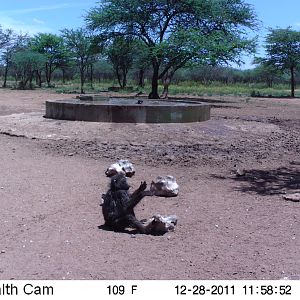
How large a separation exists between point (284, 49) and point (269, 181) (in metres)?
39.8

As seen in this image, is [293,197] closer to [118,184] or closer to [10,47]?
[118,184]

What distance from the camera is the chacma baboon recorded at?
553 centimetres

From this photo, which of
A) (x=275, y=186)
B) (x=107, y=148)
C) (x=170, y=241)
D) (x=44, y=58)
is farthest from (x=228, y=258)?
(x=44, y=58)

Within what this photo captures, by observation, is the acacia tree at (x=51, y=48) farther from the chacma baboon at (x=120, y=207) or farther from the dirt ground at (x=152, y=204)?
the chacma baboon at (x=120, y=207)

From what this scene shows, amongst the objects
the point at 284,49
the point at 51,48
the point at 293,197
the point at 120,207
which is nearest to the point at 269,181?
the point at 293,197

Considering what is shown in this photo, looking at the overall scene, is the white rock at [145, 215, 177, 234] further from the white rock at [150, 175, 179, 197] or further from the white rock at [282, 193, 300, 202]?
the white rock at [282, 193, 300, 202]

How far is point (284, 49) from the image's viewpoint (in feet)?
152

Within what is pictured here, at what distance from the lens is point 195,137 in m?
12.5

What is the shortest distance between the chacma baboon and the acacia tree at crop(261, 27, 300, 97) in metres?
41.8

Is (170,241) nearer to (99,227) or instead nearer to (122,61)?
(99,227)

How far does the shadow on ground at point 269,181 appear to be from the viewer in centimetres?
783

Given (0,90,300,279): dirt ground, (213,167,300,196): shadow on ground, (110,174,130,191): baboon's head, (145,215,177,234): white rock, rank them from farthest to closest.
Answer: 1. (213,167,300,196): shadow on ground
2. (110,174,130,191): baboon's head
3. (145,215,177,234): white rock
4. (0,90,300,279): dirt ground

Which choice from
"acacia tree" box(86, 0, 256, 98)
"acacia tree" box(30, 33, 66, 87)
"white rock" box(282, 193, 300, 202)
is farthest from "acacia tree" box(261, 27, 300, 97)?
"white rock" box(282, 193, 300, 202)

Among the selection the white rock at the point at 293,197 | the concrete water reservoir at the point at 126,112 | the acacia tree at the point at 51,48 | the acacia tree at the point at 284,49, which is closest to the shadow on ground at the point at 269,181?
the white rock at the point at 293,197
